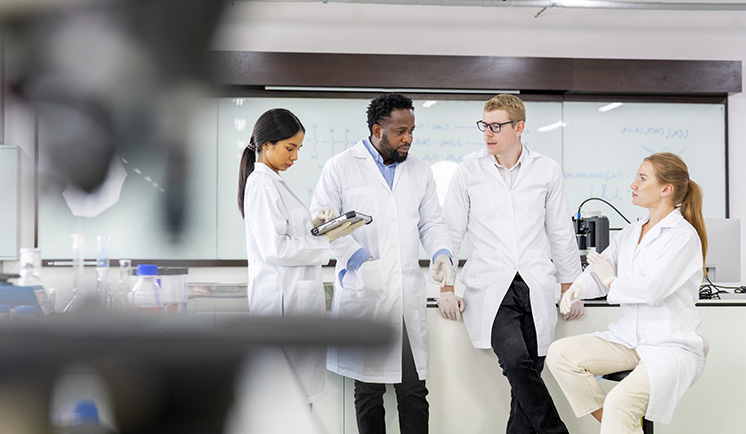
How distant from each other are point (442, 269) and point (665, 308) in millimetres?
775

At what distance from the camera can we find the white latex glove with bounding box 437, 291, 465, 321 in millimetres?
2404

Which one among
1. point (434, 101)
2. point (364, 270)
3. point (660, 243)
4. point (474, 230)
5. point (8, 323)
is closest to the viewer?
point (8, 323)

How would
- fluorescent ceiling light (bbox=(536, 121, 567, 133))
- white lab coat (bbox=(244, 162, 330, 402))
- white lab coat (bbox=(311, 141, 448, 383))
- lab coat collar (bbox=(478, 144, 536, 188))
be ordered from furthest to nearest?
fluorescent ceiling light (bbox=(536, 121, 567, 133)) < lab coat collar (bbox=(478, 144, 536, 188)) < white lab coat (bbox=(311, 141, 448, 383)) < white lab coat (bbox=(244, 162, 330, 402))

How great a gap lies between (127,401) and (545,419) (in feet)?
7.35

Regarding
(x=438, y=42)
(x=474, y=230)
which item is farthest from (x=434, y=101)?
(x=474, y=230)

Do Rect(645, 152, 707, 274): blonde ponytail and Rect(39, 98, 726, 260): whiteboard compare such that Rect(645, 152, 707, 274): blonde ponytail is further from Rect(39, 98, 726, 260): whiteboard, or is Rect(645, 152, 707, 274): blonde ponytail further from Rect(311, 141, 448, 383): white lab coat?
Rect(39, 98, 726, 260): whiteboard

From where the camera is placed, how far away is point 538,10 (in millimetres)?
4457

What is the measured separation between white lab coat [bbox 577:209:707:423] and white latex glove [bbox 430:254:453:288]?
1.87 feet

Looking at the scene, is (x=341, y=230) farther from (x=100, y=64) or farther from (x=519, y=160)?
(x=100, y=64)

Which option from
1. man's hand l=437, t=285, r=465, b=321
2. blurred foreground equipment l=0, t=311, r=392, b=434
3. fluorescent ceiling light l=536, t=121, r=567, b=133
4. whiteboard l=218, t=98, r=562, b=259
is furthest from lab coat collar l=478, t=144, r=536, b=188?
blurred foreground equipment l=0, t=311, r=392, b=434

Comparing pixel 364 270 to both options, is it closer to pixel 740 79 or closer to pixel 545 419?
pixel 545 419

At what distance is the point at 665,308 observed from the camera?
204 cm

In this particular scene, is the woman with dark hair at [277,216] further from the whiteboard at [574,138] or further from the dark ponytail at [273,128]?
the whiteboard at [574,138]

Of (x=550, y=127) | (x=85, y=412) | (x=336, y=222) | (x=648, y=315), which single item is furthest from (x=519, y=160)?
(x=85, y=412)
